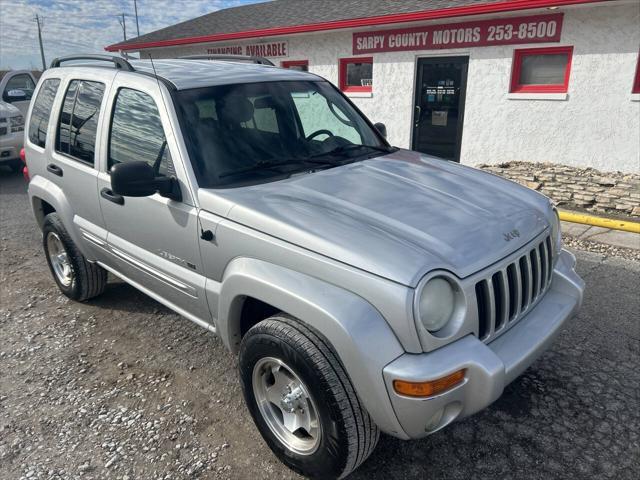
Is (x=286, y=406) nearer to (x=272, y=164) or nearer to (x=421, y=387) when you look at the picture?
(x=421, y=387)

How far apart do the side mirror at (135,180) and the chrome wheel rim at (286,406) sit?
3.66 feet

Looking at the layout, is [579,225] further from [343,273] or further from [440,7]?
[343,273]

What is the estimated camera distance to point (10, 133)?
405 inches

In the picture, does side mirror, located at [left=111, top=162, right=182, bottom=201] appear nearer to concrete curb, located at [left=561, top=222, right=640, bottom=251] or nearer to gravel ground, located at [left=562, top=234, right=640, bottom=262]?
gravel ground, located at [left=562, top=234, right=640, bottom=262]

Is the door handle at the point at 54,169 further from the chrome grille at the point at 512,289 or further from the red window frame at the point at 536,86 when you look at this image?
the red window frame at the point at 536,86

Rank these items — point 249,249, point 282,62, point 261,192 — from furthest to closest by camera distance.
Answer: point 282,62 → point 261,192 → point 249,249

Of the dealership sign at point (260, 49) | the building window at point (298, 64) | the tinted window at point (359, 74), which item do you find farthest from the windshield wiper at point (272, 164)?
the building window at point (298, 64)

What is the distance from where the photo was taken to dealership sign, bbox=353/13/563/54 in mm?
8125

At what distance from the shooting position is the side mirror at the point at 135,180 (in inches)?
104

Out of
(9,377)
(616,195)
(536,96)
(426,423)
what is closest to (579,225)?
(616,195)

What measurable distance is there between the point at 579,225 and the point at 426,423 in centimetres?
546

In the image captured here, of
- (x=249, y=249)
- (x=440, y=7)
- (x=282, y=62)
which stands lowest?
(x=249, y=249)

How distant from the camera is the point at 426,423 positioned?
2.09m

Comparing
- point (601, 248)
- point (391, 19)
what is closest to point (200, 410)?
point (601, 248)
